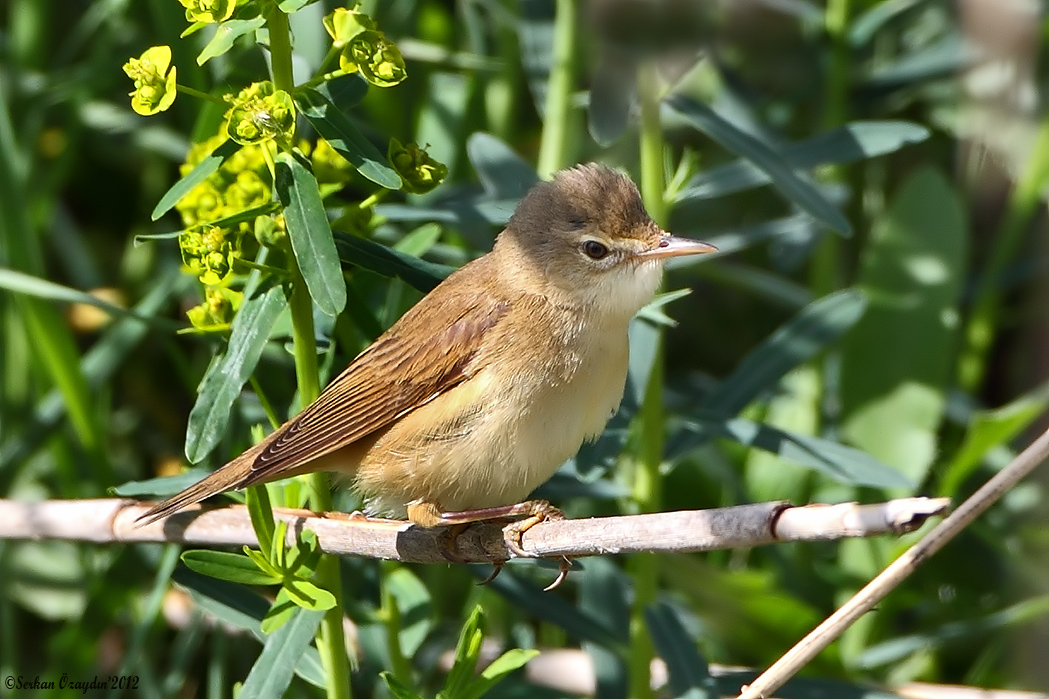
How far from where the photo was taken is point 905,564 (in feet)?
6.10

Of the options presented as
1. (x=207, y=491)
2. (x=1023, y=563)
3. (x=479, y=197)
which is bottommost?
(x=1023, y=563)

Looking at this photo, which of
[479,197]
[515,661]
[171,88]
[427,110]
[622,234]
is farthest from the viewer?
[427,110]

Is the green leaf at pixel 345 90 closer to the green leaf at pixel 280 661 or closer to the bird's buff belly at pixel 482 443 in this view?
the bird's buff belly at pixel 482 443

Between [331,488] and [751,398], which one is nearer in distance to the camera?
[331,488]

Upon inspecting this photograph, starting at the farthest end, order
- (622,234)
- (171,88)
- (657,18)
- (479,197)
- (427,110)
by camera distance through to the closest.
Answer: (427,110)
(657,18)
(479,197)
(622,234)
(171,88)

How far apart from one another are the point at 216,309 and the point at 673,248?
957mm

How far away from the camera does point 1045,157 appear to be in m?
3.93

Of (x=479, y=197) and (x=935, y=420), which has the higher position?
(x=479, y=197)

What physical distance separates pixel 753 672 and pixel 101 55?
104 inches

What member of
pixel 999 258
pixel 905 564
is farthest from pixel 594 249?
pixel 999 258

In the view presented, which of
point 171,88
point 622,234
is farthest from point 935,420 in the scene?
point 171,88

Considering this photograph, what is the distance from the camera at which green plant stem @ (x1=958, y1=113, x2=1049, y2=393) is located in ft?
12.8

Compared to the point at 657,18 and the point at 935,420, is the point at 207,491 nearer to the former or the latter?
the point at 657,18

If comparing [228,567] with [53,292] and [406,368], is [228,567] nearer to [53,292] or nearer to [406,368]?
[406,368]
